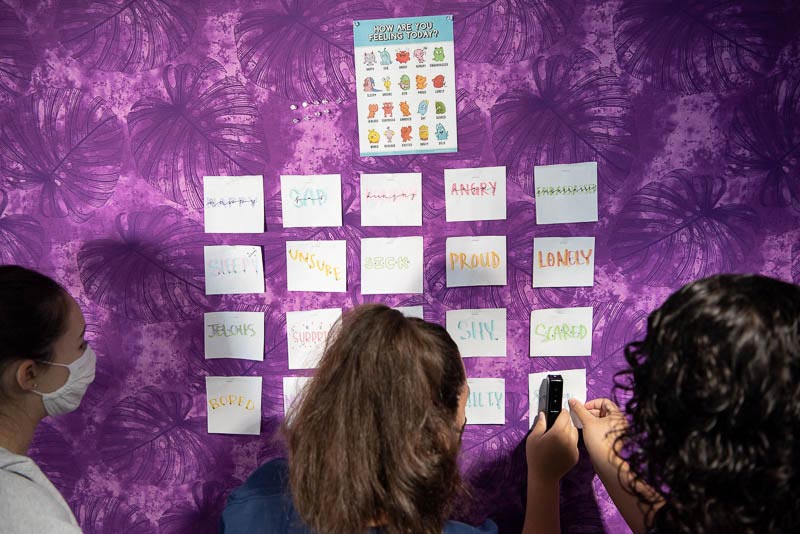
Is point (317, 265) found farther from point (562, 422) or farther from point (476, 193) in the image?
point (562, 422)

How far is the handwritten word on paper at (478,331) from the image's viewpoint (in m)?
1.25

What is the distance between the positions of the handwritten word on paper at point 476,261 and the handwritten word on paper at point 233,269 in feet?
1.52

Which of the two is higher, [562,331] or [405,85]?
[405,85]

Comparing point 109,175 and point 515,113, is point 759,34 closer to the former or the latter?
point 515,113

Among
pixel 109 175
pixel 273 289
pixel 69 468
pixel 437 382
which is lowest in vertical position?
pixel 69 468

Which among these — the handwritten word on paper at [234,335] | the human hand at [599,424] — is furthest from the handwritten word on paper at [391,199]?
the human hand at [599,424]

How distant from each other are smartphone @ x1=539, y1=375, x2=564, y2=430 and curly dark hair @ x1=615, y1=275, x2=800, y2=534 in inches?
20.3

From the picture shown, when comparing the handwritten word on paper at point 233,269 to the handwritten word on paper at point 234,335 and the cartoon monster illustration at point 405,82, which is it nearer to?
the handwritten word on paper at point 234,335

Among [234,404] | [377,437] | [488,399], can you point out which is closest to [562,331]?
[488,399]

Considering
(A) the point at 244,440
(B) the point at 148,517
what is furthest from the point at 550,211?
(B) the point at 148,517

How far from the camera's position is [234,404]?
4.32ft

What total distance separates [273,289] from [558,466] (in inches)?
30.8

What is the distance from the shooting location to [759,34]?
3.79 feet

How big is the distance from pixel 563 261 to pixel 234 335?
0.82 meters
